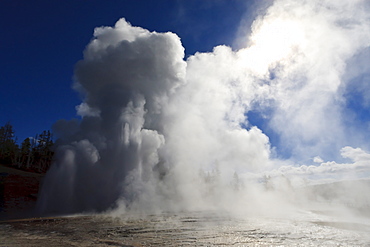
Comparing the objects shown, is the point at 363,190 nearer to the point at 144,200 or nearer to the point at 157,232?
the point at 144,200

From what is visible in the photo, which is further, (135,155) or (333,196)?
(333,196)

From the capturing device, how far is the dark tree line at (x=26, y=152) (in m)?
55.1

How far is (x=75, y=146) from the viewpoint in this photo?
91.9 feet

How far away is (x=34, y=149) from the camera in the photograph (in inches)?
2454

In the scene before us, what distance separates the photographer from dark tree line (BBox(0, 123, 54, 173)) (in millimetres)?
55094

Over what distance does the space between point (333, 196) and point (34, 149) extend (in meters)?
88.2

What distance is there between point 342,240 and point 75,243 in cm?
1406

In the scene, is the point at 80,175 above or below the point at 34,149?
below

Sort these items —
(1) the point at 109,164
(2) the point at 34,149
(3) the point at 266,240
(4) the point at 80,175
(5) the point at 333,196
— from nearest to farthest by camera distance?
(3) the point at 266,240
(4) the point at 80,175
(1) the point at 109,164
(2) the point at 34,149
(5) the point at 333,196

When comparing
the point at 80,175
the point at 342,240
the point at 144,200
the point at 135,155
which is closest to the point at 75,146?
the point at 80,175

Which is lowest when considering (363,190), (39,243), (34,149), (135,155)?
(39,243)

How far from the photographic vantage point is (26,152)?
5841 centimetres

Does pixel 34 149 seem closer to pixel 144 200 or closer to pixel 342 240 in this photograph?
pixel 144 200

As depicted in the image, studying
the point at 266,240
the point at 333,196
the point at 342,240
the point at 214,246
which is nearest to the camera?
the point at 214,246
